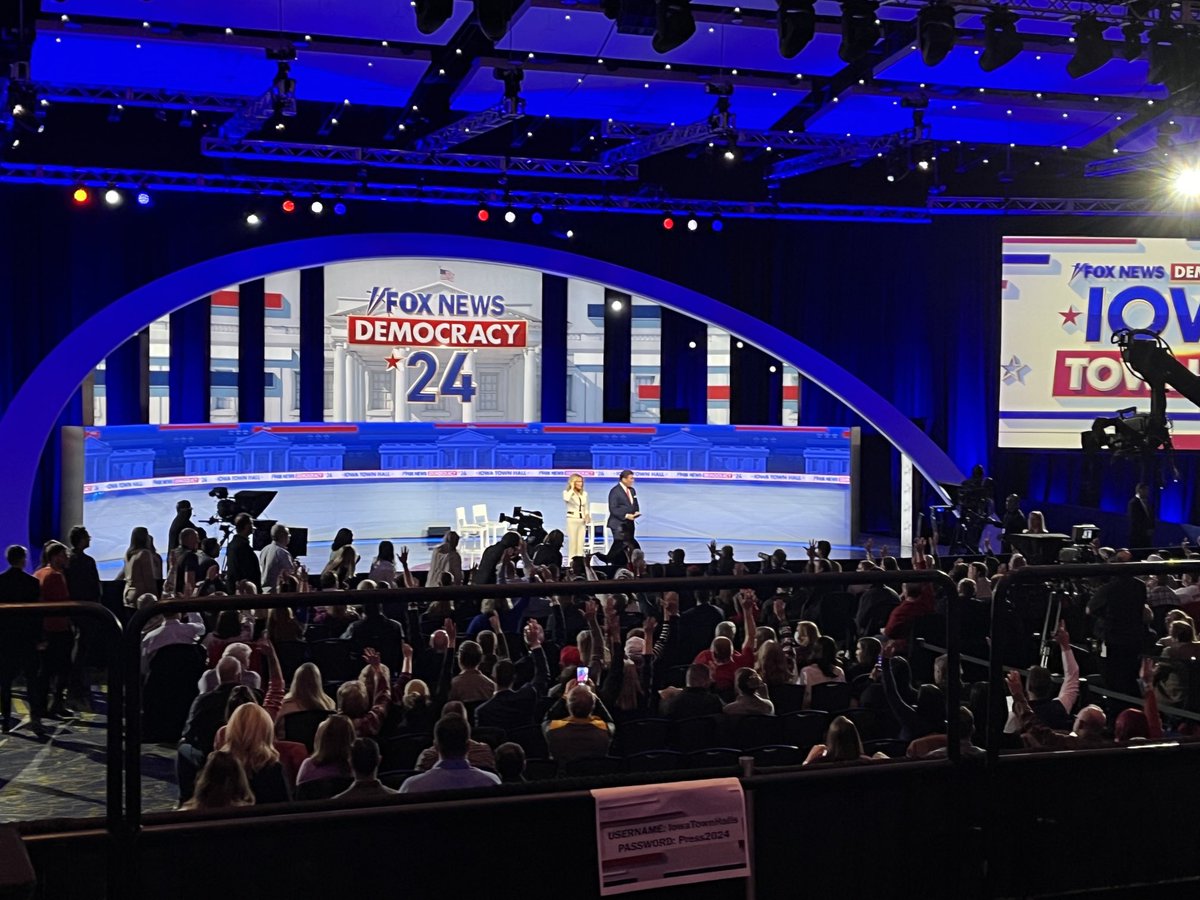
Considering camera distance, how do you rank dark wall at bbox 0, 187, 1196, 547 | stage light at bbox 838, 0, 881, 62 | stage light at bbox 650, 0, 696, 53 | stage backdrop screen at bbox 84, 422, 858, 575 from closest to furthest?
stage light at bbox 650, 0, 696, 53
stage light at bbox 838, 0, 881, 62
stage backdrop screen at bbox 84, 422, 858, 575
dark wall at bbox 0, 187, 1196, 547

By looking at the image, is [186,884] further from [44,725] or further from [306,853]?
[44,725]

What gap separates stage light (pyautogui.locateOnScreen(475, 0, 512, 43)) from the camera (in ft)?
28.0

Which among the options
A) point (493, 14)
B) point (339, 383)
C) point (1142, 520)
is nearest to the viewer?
point (493, 14)

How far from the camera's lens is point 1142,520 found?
47.5ft

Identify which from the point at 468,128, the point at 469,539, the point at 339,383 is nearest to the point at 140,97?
the point at 468,128

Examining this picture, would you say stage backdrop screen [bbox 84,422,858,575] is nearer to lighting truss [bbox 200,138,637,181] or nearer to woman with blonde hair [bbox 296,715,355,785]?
lighting truss [bbox 200,138,637,181]

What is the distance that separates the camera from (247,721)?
5000mm

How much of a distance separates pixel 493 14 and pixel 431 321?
11443 mm

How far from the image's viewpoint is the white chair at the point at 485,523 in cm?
1791

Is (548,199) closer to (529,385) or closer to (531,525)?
(529,385)

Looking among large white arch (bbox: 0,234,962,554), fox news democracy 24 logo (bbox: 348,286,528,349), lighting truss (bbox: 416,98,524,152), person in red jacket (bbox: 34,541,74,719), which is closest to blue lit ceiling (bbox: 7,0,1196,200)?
lighting truss (bbox: 416,98,524,152)

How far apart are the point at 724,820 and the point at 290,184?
14285 mm

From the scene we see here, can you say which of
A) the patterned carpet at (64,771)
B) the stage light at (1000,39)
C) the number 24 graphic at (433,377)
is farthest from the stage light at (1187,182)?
the patterned carpet at (64,771)

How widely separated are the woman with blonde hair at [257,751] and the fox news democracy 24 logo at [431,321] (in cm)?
1506
